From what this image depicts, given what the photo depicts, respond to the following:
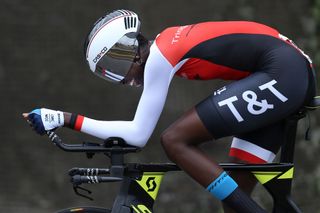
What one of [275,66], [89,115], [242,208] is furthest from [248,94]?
[89,115]

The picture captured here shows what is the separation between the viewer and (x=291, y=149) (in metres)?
4.85

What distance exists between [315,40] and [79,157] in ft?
7.62

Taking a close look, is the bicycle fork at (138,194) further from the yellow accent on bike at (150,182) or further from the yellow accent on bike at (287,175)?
the yellow accent on bike at (287,175)

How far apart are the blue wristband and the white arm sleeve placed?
0.46 meters

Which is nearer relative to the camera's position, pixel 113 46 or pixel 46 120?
pixel 46 120

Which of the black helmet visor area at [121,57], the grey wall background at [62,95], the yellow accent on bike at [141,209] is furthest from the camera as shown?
the grey wall background at [62,95]

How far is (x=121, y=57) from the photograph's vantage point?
15.9 feet

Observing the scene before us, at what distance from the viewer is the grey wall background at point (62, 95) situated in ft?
23.7

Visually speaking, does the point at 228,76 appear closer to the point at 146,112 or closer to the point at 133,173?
the point at 146,112

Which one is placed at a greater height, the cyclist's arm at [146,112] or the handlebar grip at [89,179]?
the cyclist's arm at [146,112]

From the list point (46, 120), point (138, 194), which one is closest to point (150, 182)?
point (138, 194)

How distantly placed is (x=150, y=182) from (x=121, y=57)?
28.6 inches

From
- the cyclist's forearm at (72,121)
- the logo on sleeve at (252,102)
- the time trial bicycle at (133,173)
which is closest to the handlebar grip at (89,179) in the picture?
the time trial bicycle at (133,173)

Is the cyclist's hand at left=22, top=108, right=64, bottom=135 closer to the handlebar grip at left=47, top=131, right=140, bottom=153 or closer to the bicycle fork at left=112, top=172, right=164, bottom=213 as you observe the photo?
the handlebar grip at left=47, top=131, right=140, bottom=153
